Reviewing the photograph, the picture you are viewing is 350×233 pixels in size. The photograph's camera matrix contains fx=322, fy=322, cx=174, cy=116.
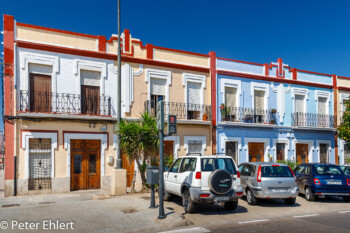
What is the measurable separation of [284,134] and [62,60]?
549 inches

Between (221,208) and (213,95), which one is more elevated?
(213,95)

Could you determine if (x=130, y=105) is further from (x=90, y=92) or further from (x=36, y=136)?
(x=36, y=136)

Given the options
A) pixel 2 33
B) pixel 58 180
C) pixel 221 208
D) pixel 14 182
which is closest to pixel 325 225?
pixel 221 208

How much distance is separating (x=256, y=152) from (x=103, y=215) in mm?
12938

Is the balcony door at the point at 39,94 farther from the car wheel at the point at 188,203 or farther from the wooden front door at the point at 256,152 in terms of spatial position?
the wooden front door at the point at 256,152

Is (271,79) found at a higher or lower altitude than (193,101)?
higher

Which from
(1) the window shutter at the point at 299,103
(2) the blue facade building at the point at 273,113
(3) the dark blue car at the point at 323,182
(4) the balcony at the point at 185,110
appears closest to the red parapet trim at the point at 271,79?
(2) the blue facade building at the point at 273,113

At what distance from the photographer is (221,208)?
10.6 metres

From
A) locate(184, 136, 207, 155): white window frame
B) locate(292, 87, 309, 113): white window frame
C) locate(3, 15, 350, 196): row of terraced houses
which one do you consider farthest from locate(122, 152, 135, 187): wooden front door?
locate(292, 87, 309, 113): white window frame

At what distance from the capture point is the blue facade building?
19.0 meters

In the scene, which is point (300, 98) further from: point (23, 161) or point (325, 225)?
point (23, 161)

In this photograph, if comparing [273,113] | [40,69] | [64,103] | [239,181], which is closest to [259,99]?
[273,113]

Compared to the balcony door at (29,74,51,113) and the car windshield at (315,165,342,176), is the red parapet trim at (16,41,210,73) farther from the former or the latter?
the car windshield at (315,165,342,176)

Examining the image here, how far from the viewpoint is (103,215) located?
918 centimetres
